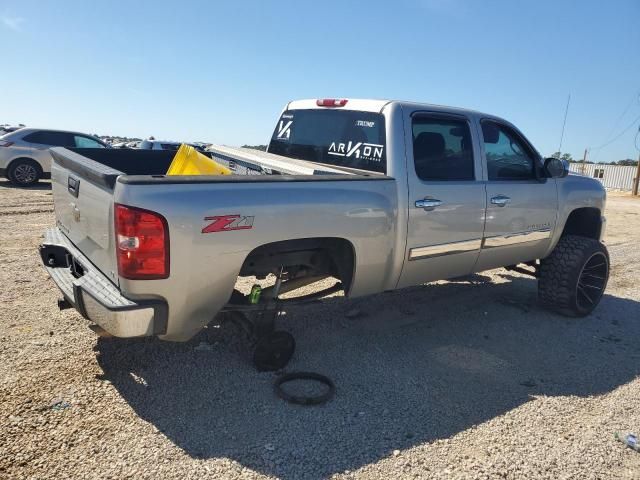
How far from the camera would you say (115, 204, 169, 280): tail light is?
267 centimetres

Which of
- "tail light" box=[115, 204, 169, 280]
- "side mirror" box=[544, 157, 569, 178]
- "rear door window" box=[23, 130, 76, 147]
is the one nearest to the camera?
"tail light" box=[115, 204, 169, 280]

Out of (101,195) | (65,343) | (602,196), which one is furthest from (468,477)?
(602,196)

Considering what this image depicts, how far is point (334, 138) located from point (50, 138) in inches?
454

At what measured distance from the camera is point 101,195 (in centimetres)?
293

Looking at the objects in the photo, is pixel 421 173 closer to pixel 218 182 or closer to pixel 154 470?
pixel 218 182

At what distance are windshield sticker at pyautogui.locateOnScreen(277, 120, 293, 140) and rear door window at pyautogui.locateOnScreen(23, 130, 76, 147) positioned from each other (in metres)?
10.0

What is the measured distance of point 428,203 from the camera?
3.91 meters

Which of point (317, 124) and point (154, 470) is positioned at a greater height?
point (317, 124)

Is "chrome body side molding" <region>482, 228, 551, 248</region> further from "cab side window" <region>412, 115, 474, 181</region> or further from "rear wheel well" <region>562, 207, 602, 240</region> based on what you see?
"rear wheel well" <region>562, 207, 602, 240</region>

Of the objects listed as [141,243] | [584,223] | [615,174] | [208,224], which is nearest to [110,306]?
[141,243]

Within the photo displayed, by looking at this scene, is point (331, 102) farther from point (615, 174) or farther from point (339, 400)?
point (615, 174)

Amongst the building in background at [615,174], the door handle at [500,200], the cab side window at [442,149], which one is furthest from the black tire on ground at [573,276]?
the building in background at [615,174]

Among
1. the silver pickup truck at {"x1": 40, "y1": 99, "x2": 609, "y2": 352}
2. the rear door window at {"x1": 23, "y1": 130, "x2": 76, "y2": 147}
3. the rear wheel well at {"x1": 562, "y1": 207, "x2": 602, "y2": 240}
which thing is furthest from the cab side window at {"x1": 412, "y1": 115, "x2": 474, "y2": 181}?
the rear door window at {"x1": 23, "y1": 130, "x2": 76, "y2": 147}

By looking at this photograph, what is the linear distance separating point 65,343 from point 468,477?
3.07 metres
